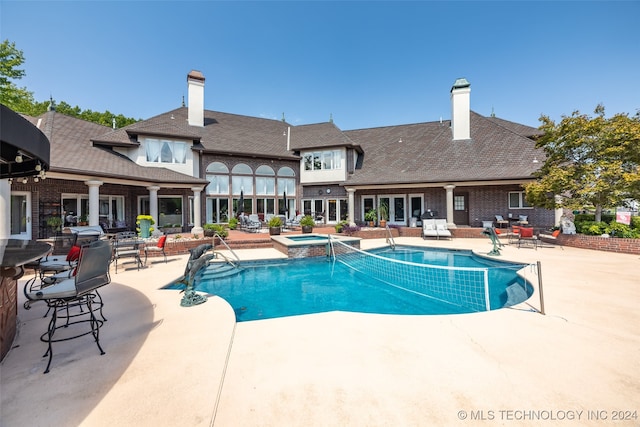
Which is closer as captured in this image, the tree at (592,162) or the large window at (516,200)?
the tree at (592,162)

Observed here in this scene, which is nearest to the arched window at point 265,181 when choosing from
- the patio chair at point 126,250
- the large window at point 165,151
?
the large window at point 165,151

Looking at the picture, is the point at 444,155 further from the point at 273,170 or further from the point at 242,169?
the point at 242,169

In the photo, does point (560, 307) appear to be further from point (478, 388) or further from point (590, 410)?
point (478, 388)

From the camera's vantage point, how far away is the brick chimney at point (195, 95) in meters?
21.5

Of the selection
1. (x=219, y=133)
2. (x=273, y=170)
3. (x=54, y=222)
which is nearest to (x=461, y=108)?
(x=273, y=170)

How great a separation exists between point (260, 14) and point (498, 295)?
16909mm

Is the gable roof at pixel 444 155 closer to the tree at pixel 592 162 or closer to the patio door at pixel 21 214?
the tree at pixel 592 162

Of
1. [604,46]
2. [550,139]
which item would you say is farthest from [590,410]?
[604,46]

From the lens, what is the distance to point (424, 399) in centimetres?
253

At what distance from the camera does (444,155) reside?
20.3 meters

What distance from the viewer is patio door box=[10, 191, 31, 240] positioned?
1253 cm

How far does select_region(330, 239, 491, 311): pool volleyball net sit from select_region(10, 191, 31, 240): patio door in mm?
15433

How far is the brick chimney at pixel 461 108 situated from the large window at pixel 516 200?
5.97 metres

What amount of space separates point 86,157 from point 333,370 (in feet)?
57.1
